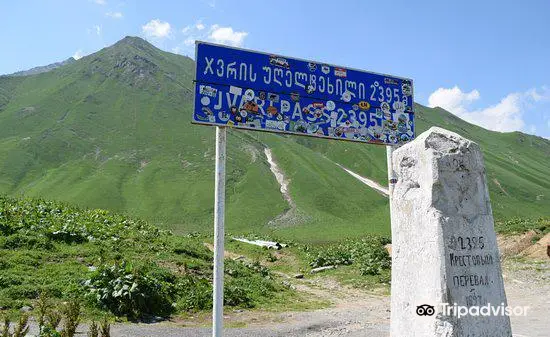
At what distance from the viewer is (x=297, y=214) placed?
3401 inches

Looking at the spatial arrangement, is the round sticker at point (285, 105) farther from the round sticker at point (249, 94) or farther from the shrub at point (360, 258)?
the shrub at point (360, 258)

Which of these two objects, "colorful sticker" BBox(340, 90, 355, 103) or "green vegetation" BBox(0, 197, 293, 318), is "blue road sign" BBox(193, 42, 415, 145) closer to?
"colorful sticker" BBox(340, 90, 355, 103)

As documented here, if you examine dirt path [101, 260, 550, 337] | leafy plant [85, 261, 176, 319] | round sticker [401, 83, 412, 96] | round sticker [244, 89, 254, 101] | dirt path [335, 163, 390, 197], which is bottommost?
dirt path [101, 260, 550, 337]

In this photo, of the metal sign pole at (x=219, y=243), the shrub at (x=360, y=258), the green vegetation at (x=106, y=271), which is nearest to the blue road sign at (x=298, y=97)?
the metal sign pole at (x=219, y=243)

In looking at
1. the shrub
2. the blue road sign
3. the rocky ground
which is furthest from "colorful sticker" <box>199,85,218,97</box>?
the shrub

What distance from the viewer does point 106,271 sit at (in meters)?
13.7

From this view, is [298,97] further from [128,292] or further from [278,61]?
[128,292]

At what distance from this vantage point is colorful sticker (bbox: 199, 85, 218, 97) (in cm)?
849

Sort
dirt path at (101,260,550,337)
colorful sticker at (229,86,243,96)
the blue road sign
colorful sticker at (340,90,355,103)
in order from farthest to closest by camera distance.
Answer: dirt path at (101,260,550,337), colorful sticker at (340,90,355,103), colorful sticker at (229,86,243,96), the blue road sign

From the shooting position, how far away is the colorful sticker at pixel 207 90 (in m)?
8.49

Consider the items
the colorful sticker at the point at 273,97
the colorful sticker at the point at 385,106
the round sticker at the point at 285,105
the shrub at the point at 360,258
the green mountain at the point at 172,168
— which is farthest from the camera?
the green mountain at the point at 172,168

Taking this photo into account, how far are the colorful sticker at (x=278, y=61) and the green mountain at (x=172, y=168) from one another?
54278 mm

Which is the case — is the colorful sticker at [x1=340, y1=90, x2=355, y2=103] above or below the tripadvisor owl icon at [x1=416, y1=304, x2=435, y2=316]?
above

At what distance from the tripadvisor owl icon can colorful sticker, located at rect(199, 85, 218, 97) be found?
5.24 metres
